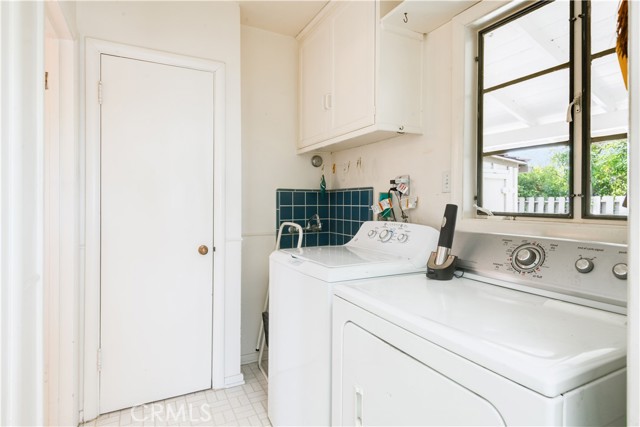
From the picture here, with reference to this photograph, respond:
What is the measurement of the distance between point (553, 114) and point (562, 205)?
39 centimetres

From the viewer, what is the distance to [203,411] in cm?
200

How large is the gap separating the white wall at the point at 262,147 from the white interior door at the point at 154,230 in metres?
0.44

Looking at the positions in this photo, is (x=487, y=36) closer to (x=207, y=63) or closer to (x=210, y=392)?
(x=207, y=63)

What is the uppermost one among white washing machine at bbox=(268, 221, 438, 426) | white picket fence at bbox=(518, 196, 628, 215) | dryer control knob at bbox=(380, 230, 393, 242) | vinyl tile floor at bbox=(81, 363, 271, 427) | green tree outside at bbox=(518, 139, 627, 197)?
green tree outside at bbox=(518, 139, 627, 197)

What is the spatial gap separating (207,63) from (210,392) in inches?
85.1

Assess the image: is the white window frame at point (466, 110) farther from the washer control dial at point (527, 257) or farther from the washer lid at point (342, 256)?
the washer lid at point (342, 256)

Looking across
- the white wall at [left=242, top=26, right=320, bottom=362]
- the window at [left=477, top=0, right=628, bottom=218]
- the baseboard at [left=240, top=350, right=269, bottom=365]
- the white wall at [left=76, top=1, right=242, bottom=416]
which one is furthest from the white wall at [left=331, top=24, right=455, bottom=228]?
the baseboard at [left=240, top=350, right=269, bottom=365]

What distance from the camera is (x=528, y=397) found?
2.03 ft

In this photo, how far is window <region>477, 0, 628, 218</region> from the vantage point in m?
1.27

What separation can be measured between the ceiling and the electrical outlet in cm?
143

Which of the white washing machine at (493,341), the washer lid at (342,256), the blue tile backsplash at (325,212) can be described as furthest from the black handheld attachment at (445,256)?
the blue tile backsplash at (325,212)

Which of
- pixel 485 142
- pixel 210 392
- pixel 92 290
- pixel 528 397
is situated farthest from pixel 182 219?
pixel 528 397

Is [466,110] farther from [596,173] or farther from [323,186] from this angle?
[323,186]

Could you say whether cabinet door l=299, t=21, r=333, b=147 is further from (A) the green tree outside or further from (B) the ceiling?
(A) the green tree outside
